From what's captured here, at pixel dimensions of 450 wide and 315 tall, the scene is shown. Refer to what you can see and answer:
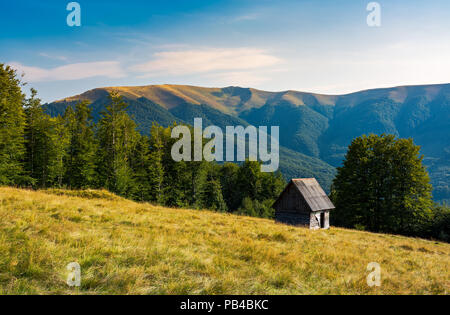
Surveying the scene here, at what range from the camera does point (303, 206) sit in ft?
97.7

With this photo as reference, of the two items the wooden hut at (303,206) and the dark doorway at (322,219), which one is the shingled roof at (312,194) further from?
the dark doorway at (322,219)

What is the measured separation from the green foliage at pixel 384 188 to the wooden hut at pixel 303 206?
10572 mm

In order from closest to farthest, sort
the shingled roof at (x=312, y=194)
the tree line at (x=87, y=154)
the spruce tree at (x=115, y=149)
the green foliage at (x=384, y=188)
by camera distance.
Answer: the shingled roof at (x=312, y=194) → the tree line at (x=87, y=154) → the green foliage at (x=384, y=188) → the spruce tree at (x=115, y=149)

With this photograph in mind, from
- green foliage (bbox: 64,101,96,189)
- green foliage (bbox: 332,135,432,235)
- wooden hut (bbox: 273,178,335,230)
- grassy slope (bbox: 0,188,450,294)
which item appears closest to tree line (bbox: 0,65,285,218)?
green foliage (bbox: 64,101,96,189)

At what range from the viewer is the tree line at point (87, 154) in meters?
31.8

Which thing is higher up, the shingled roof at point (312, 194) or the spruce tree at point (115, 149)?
the spruce tree at point (115, 149)

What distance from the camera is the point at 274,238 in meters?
12.7

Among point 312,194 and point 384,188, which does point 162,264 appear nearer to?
point 312,194

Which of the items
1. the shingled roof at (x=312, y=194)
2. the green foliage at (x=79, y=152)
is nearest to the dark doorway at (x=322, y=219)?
the shingled roof at (x=312, y=194)

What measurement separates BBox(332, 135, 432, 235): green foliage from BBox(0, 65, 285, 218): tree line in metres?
25.1

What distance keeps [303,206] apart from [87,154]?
30268 millimetres

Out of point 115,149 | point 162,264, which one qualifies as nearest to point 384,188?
point 115,149

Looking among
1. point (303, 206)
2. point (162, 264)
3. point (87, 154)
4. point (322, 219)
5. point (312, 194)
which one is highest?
point (87, 154)
